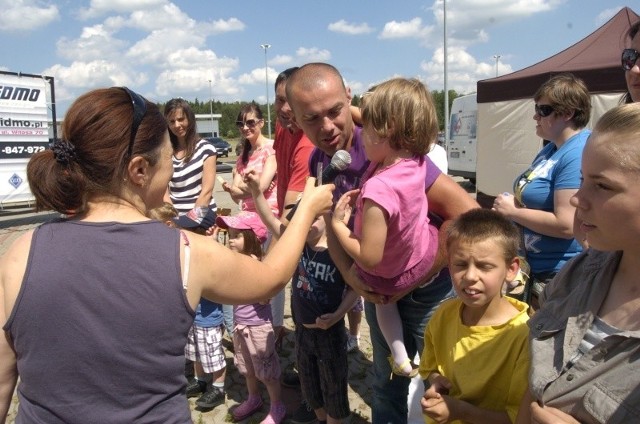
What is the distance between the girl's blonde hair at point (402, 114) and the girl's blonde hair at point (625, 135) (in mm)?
808

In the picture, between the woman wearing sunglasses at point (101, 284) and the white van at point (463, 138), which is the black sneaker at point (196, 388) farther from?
the white van at point (463, 138)

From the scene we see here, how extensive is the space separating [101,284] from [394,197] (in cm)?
105

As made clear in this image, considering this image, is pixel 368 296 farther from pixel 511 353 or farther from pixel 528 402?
pixel 528 402

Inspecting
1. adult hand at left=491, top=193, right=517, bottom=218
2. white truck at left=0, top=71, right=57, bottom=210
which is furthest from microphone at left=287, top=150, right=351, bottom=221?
white truck at left=0, top=71, right=57, bottom=210

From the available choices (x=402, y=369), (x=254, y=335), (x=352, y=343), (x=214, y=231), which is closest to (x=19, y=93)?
(x=214, y=231)

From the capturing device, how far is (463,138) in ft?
50.7

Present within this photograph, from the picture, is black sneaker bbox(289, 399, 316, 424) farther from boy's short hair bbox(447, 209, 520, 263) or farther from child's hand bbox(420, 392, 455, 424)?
boy's short hair bbox(447, 209, 520, 263)

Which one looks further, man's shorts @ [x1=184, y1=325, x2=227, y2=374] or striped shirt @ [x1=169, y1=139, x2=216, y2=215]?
striped shirt @ [x1=169, y1=139, x2=216, y2=215]

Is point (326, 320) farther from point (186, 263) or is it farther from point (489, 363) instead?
Result: point (186, 263)

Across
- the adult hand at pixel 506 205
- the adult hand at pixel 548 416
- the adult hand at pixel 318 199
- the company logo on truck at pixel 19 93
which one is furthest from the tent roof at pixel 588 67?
the company logo on truck at pixel 19 93

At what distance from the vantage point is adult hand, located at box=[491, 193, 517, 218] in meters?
2.75

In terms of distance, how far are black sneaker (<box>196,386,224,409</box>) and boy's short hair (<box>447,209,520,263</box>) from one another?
2646 mm

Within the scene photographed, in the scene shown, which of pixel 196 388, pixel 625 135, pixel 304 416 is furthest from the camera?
pixel 196 388

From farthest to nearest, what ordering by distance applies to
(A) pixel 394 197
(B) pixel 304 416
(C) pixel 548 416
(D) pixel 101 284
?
(B) pixel 304 416 < (A) pixel 394 197 < (D) pixel 101 284 < (C) pixel 548 416
